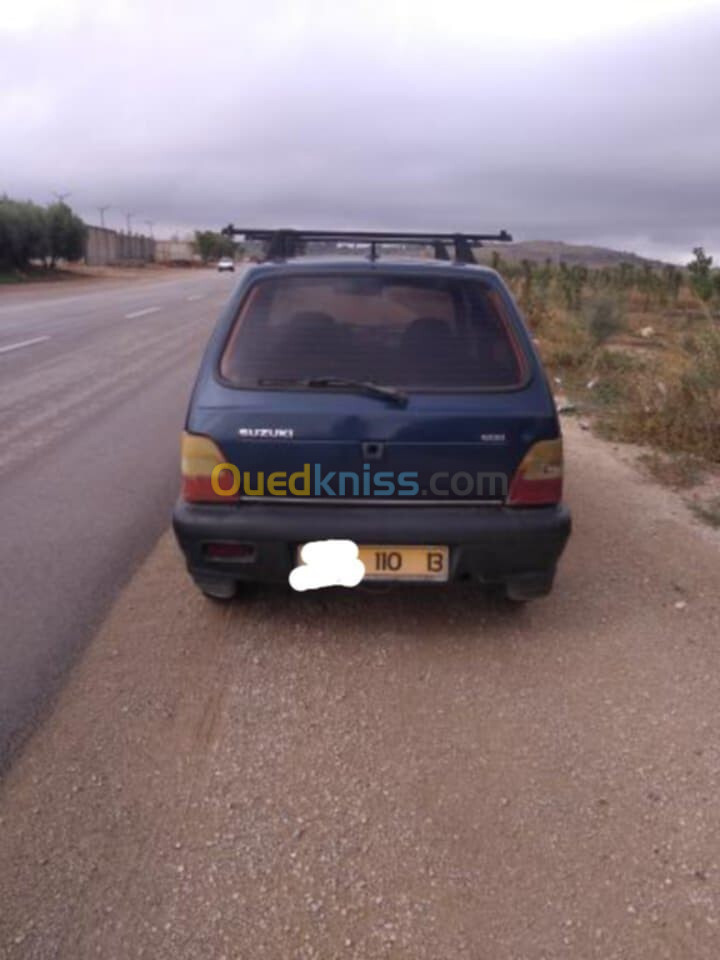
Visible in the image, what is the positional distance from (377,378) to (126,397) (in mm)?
7258

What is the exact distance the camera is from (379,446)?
3.73m

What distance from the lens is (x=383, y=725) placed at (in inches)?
130

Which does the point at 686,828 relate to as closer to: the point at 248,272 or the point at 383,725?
the point at 383,725

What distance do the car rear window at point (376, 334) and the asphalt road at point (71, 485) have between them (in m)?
1.41

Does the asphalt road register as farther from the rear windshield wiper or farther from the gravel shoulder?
the rear windshield wiper

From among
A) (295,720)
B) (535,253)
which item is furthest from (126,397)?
(535,253)

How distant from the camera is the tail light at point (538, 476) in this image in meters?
3.79

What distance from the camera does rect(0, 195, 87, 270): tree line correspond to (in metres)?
41.9

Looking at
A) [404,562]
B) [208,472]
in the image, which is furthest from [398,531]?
[208,472]

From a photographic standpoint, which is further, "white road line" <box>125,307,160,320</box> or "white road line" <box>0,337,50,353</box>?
"white road line" <box>125,307,160,320</box>

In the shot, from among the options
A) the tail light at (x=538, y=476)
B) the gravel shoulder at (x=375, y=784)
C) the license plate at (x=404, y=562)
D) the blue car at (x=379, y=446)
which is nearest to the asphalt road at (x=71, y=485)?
the gravel shoulder at (x=375, y=784)

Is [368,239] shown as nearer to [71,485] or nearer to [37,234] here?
[71,485]

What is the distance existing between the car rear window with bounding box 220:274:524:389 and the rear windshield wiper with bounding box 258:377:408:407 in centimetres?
2

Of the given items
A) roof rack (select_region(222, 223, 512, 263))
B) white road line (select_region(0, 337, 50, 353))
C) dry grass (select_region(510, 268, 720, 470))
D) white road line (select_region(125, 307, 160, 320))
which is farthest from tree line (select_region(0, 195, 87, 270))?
roof rack (select_region(222, 223, 512, 263))
